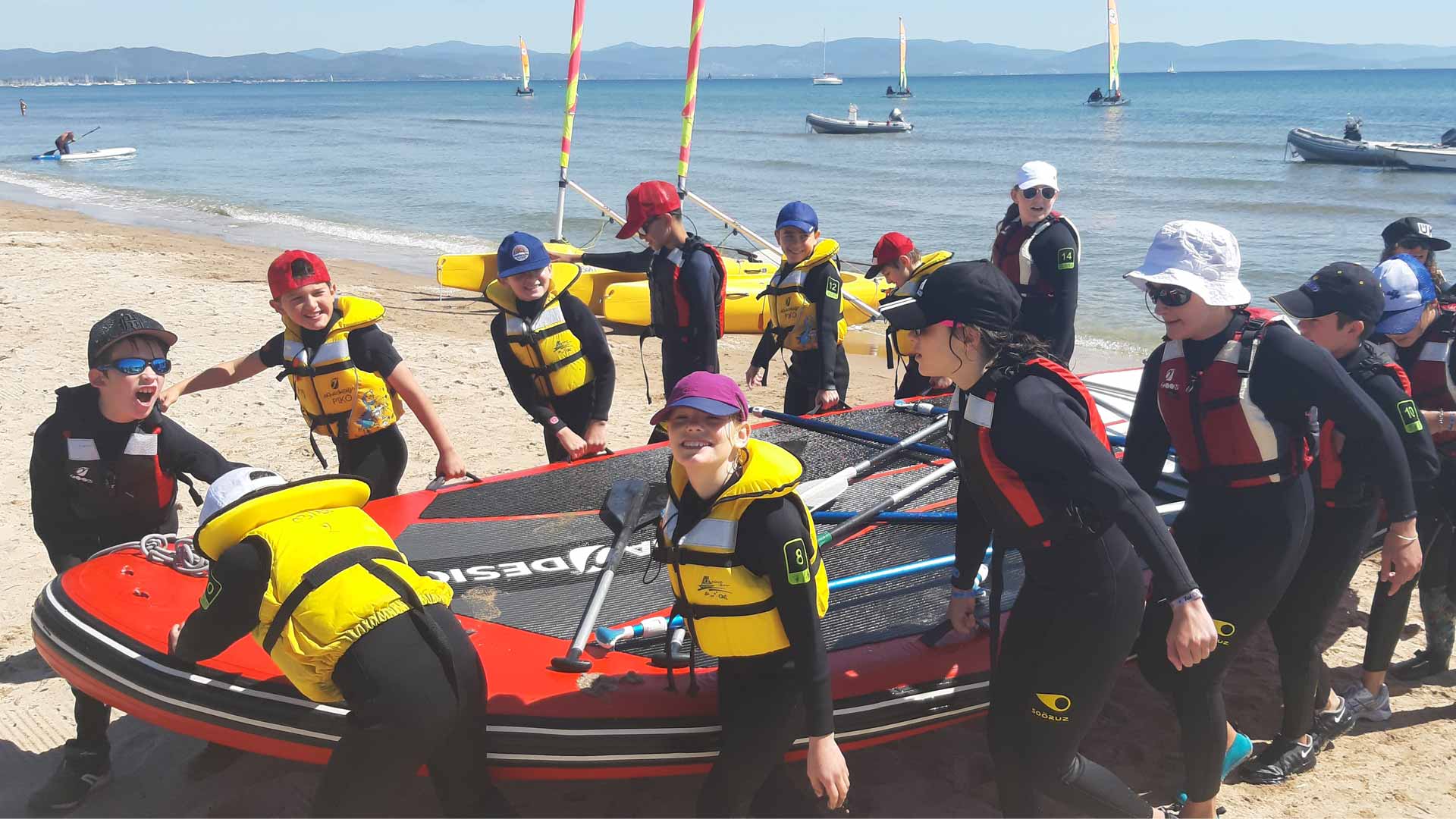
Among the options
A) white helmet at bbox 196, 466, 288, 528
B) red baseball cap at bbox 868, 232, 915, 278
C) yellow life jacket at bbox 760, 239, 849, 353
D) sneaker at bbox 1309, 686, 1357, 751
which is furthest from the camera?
red baseball cap at bbox 868, 232, 915, 278

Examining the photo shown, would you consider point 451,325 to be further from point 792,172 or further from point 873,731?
point 792,172

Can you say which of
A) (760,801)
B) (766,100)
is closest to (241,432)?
(760,801)

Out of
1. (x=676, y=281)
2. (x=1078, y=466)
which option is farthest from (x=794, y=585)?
(x=676, y=281)

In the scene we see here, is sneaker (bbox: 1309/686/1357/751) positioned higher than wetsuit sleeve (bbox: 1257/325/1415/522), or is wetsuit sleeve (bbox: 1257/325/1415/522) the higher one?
wetsuit sleeve (bbox: 1257/325/1415/522)

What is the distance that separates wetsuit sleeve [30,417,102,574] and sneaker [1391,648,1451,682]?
4641mm

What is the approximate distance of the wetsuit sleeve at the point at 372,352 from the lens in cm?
395

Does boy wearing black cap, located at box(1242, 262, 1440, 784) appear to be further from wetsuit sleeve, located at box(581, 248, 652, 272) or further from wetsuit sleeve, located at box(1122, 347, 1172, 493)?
wetsuit sleeve, located at box(581, 248, 652, 272)

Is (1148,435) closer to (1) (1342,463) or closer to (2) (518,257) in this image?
(1) (1342,463)

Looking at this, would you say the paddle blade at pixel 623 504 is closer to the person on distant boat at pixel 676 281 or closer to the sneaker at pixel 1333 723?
the person on distant boat at pixel 676 281

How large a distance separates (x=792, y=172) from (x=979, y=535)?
2662cm

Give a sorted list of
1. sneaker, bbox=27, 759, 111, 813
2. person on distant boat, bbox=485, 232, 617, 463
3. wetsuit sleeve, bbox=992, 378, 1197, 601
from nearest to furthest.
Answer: wetsuit sleeve, bbox=992, 378, 1197, 601 → sneaker, bbox=27, 759, 111, 813 → person on distant boat, bbox=485, 232, 617, 463

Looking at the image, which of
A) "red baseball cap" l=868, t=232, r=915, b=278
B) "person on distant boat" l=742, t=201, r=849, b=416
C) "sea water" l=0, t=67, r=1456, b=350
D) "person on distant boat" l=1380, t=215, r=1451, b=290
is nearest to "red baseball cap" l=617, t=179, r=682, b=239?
"person on distant boat" l=742, t=201, r=849, b=416

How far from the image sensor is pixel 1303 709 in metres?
3.38

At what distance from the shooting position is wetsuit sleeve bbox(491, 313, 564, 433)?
14.4 ft
